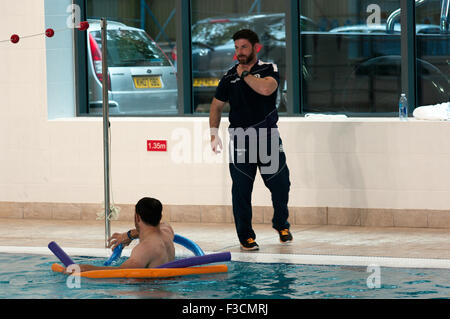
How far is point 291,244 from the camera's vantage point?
7.74 meters

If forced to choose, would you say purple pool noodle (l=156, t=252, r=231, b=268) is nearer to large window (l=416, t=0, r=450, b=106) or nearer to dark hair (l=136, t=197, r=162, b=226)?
dark hair (l=136, t=197, r=162, b=226)

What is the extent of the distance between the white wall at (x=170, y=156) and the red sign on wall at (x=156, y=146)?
4 centimetres

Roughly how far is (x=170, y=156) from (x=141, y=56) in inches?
49.2

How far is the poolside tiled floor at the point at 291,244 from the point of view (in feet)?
24.1

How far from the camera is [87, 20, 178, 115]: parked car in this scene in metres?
9.73

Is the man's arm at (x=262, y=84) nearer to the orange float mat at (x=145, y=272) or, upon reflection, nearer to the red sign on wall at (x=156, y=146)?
the orange float mat at (x=145, y=272)

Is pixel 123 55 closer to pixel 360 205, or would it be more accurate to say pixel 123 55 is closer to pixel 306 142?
pixel 306 142

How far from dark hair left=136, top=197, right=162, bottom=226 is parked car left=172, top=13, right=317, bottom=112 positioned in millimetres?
3340

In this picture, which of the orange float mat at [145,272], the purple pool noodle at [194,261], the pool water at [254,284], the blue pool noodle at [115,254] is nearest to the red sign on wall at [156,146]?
the blue pool noodle at [115,254]

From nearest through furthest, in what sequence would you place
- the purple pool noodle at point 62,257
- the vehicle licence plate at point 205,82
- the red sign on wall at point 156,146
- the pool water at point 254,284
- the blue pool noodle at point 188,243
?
the pool water at point 254,284
the purple pool noodle at point 62,257
the blue pool noodle at point 188,243
the red sign on wall at point 156,146
the vehicle licence plate at point 205,82

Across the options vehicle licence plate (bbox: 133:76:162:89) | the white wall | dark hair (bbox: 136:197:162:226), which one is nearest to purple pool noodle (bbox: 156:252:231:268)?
dark hair (bbox: 136:197:162:226)

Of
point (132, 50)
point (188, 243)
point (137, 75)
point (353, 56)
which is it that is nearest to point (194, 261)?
point (188, 243)
